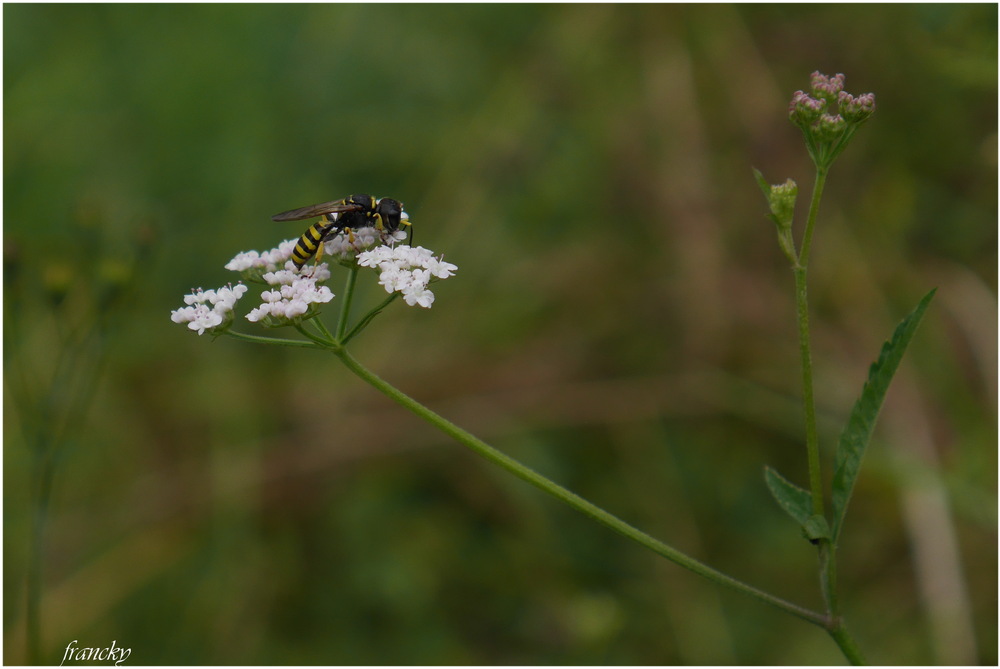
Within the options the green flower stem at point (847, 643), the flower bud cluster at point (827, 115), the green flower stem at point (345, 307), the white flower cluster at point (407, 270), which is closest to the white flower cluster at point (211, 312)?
the green flower stem at point (345, 307)

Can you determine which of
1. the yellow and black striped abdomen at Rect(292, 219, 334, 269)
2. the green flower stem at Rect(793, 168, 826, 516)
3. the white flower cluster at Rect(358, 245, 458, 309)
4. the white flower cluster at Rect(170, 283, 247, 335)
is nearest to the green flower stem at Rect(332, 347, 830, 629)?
the green flower stem at Rect(793, 168, 826, 516)

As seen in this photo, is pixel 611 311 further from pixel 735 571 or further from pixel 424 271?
pixel 424 271

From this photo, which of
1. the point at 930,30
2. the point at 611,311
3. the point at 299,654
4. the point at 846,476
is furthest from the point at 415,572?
the point at 930,30

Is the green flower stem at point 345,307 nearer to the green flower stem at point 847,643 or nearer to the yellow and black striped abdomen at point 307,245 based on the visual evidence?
the yellow and black striped abdomen at point 307,245

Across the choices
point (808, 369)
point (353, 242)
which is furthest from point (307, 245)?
point (808, 369)

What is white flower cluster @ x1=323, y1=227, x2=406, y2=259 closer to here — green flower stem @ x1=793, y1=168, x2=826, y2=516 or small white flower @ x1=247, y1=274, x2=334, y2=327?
small white flower @ x1=247, y1=274, x2=334, y2=327
